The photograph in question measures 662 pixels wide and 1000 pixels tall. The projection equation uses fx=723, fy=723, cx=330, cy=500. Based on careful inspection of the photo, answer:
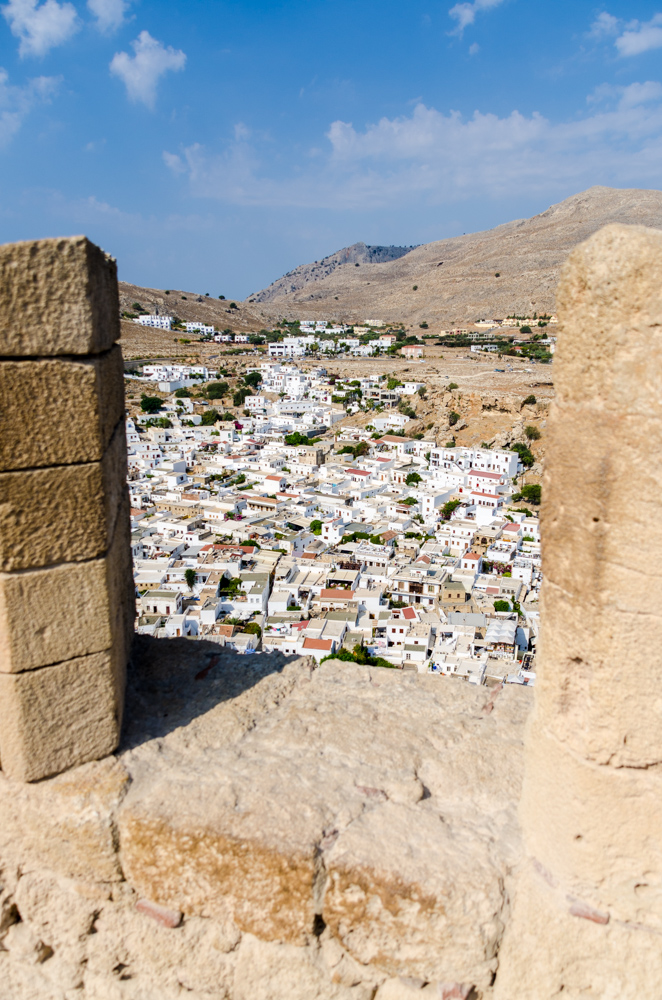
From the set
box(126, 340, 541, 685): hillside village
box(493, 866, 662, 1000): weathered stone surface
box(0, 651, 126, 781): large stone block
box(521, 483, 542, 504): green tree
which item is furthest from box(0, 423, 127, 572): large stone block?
box(521, 483, 542, 504): green tree

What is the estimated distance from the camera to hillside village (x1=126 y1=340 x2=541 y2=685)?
899 inches

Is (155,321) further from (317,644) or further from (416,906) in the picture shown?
(416,906)

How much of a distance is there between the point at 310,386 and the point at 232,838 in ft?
210

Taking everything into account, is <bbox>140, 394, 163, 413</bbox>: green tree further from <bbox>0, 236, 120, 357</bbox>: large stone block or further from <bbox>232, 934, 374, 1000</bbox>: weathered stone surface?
<bbox>232, 934, 374, 1000</bbox>: weathered stone surface

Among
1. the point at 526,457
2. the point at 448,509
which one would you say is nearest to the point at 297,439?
the point at 526,457

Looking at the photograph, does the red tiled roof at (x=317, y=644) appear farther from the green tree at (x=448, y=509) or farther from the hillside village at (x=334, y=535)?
the green tree at (x=448, y=509)

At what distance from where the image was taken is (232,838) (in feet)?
7.45

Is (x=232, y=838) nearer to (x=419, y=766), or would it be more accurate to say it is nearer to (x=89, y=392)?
(x=419, y=766)

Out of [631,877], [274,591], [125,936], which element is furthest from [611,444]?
[274,591]

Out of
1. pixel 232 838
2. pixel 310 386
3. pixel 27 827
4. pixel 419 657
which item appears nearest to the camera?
pixel 232 838

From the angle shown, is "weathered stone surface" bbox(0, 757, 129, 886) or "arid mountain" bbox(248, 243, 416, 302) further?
"arid mountain" bbox(248, 243, 416, 302)

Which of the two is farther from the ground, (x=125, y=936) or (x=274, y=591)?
(x=125, y=936)

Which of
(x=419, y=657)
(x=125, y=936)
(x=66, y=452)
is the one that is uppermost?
(x=66, y=452)

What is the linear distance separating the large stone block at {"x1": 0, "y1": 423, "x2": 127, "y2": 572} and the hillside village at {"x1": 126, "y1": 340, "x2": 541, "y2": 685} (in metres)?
9.16
